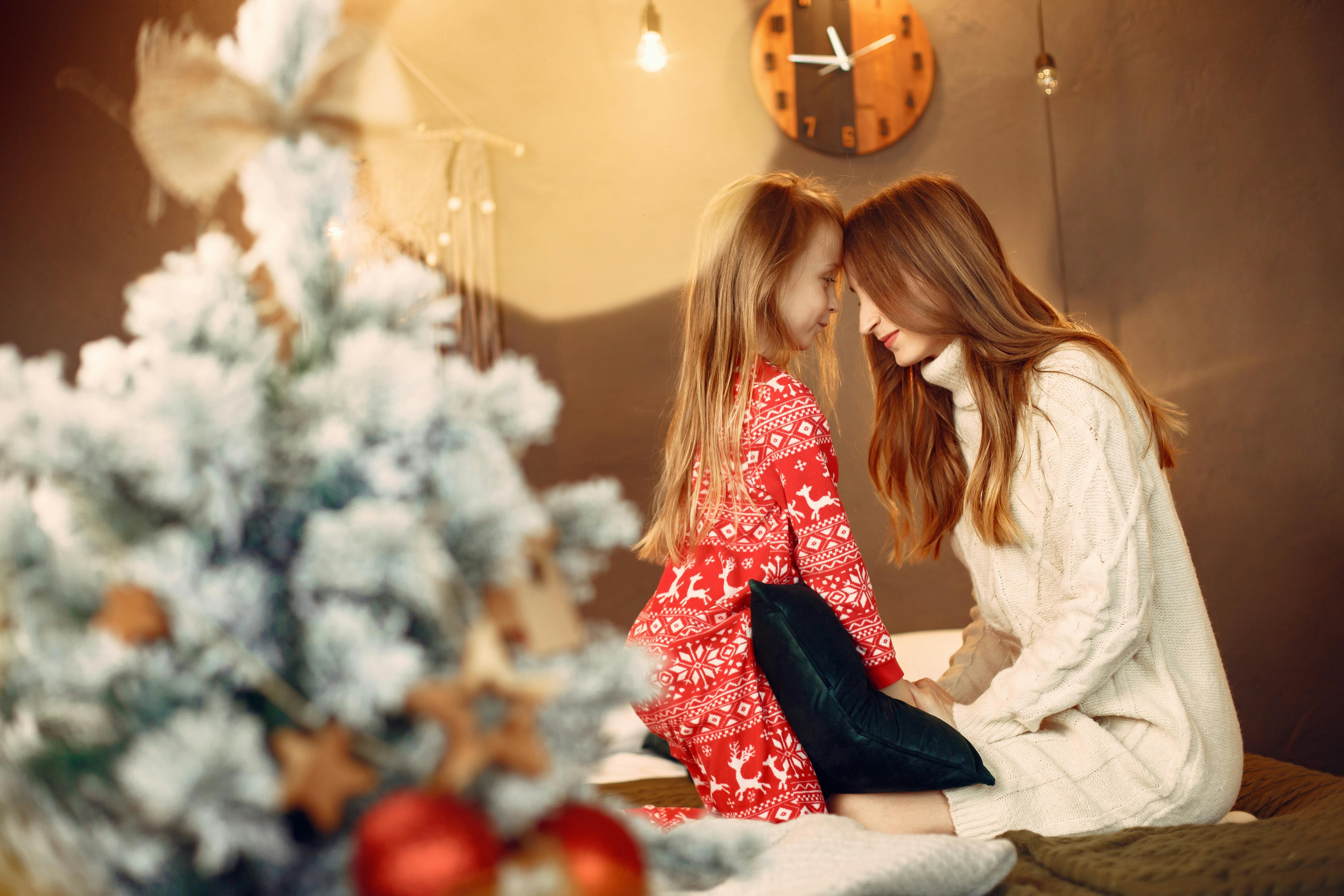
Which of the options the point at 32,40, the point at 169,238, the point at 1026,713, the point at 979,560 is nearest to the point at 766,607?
the point at 1026,713

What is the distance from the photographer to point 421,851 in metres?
0.39

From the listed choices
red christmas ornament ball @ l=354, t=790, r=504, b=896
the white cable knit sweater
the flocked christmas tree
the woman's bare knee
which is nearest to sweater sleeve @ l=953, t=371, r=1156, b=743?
the white cable knit sweater

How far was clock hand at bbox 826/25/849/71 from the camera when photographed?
2.72 metres

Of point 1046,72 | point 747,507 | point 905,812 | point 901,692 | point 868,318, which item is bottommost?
point 905,812

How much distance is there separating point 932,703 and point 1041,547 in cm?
29

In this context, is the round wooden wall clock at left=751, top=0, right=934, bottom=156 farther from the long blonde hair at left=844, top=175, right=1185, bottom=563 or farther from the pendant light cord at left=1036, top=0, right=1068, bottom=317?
the long blonde hair at left=844, top=175, right=1185, bottom=563

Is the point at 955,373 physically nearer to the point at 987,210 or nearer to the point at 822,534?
the point at 822,534

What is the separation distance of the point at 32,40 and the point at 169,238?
0.58m

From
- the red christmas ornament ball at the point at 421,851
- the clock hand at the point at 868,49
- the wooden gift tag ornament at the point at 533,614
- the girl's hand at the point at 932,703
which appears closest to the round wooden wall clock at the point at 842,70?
the clock hand at the point at 868,49

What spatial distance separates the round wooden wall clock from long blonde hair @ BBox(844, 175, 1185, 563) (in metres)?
1.30

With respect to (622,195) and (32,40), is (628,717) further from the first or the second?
(32,40)

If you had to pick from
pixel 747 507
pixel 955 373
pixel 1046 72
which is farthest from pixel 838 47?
pixel 747 507

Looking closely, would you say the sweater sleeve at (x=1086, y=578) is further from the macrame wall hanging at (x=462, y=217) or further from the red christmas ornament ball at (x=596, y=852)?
the macrame wall hanging at (x=462, y=217)

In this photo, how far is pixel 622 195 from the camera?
2801 millimetres
